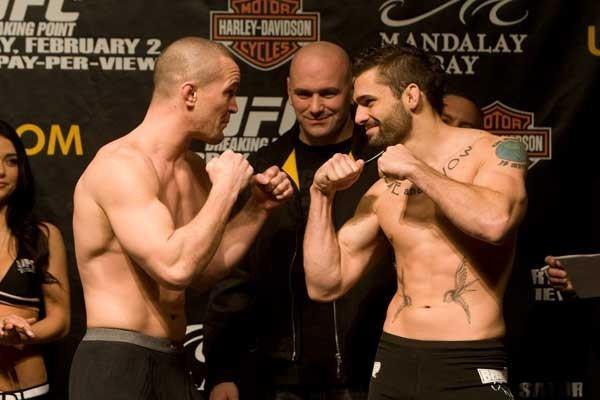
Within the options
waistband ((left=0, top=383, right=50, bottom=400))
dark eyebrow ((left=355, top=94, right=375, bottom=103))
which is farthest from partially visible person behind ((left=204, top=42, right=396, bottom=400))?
waistband ((left=0, top=383, right=50, bottom=400))

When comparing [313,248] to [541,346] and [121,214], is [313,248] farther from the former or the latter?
[541,346]

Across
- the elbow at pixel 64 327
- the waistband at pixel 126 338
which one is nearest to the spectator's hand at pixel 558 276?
the waistband at pixel 126 338

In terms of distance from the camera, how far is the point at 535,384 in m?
3.75

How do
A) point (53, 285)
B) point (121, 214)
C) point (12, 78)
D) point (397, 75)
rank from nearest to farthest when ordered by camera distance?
point (121, 214) → point (397, 75) → point (53, 285) → point (12, 78)

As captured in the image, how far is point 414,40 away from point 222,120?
125 cm

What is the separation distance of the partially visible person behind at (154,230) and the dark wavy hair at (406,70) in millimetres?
425

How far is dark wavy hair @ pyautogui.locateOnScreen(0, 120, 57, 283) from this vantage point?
134 inches

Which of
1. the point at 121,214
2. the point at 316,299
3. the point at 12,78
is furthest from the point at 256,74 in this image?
the point at 121,214

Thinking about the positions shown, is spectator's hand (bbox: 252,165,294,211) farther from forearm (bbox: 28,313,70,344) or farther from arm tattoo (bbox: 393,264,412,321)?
forearm (bbox: 28,313,70,344)

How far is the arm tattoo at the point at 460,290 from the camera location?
2.63m

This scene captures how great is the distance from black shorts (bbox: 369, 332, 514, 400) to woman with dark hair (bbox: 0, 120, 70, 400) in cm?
123

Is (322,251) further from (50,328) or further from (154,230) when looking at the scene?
(50,328)

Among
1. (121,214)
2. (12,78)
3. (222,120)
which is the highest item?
(12,78)

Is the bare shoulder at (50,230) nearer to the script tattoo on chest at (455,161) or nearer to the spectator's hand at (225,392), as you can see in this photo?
the spectator's hand at (225,392)
